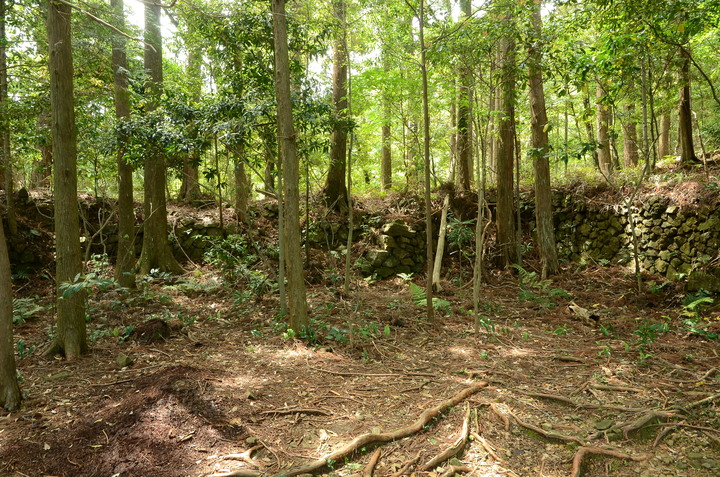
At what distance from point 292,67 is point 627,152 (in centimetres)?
1046

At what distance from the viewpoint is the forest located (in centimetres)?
328

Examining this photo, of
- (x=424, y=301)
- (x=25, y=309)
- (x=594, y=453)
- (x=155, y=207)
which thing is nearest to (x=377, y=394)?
(x=594, y=453)

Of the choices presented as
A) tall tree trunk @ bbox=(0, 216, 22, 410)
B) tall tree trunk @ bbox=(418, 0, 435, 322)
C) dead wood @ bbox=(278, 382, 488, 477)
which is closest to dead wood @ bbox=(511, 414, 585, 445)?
dead wood @ bbox=(278, 382, 488, 477)

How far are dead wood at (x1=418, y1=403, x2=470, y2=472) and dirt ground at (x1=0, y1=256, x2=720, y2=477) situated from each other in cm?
1

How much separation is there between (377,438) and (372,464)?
299 millimetres

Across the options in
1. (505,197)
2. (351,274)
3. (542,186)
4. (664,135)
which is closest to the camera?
(542,186)

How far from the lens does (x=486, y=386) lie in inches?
164

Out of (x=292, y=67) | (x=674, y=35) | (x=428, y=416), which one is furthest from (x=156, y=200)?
(x=674, y=35)

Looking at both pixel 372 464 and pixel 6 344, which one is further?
pixel 6 344

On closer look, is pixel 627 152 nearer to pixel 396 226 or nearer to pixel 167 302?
pixel 396 226

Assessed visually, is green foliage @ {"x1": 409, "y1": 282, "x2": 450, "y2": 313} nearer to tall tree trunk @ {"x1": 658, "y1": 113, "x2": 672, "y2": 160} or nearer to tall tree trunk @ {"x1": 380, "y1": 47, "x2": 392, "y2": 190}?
tall tree trunk @ {"x1": 380, "y1": 47, "x2": 392, "y2": 190}

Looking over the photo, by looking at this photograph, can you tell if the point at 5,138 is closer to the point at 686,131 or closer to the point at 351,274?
the point at 351,274

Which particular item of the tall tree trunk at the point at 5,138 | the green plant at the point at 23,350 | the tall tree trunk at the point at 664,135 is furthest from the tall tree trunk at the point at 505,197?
the tall tree trunk at the point at 5,138

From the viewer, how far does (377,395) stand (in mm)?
4145
